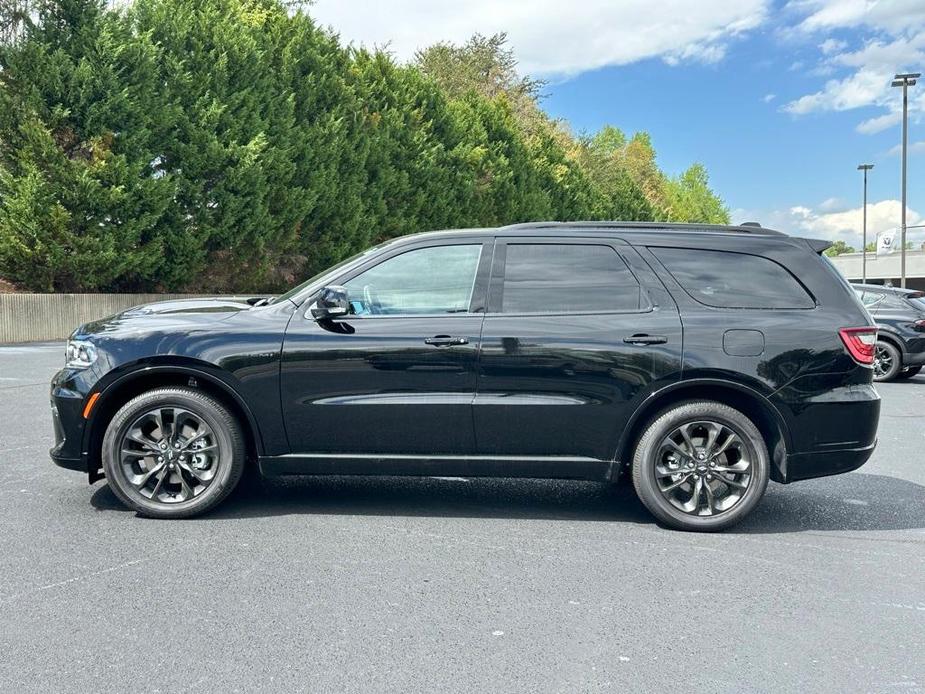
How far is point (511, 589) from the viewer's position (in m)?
4.22

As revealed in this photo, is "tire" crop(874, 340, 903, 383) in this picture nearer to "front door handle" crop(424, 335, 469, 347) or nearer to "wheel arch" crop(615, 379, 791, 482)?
"wheel arch" crop(615, 379, 791, 482)

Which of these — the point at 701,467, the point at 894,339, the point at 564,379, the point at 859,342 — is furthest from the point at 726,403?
the point at 894,339

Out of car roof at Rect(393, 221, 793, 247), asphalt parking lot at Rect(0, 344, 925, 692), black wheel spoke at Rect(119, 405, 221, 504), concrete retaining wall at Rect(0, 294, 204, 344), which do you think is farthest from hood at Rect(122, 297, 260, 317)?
concrete retaining wall at Rect(0, 294, 204, 344)

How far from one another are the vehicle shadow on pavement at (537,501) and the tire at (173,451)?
0.87 feet

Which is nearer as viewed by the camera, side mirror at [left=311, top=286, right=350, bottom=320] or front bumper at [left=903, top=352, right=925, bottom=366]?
side mirror at [left=311, top=286, right=350, bottom=320]

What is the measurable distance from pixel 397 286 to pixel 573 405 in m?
1.29

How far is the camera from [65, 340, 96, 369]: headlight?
209 inches

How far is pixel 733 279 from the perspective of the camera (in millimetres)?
5406

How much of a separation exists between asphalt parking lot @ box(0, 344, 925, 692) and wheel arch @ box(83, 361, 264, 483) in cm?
46

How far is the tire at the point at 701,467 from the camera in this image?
5.24m

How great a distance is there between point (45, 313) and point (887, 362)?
18755mm

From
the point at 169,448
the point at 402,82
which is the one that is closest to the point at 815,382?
the point at 169,448

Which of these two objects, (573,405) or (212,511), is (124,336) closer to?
(212,511)

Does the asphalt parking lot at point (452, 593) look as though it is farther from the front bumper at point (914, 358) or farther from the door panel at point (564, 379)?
the front bumper at point (914, 358)
